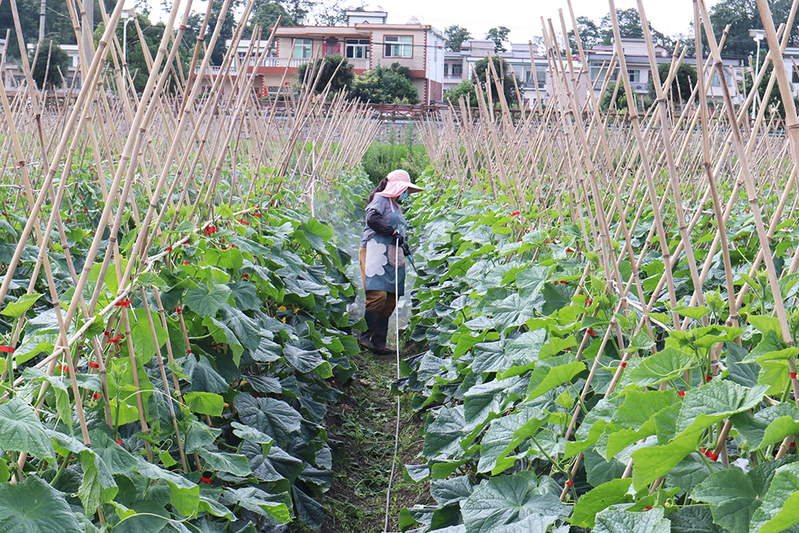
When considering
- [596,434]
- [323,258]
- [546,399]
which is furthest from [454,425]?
[323,258]

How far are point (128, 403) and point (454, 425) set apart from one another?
4.82ft

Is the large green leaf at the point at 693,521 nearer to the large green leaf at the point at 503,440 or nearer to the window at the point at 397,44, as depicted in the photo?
the large green leaf at the point at 503,440

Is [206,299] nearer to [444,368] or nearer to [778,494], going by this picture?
[778,494]

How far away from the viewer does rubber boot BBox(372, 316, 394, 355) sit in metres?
5.93


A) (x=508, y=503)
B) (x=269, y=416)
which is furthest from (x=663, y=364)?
(x=269, y=416)

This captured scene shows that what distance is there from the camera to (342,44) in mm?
45500

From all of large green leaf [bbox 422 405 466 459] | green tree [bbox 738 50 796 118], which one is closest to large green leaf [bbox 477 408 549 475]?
large green leaf [bbox 422 405 466 459]

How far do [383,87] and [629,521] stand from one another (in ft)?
108

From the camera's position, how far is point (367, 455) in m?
4.06

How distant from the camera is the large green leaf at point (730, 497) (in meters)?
1.12

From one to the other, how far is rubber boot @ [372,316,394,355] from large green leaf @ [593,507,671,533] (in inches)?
183

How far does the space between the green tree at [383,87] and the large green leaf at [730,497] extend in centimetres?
2982

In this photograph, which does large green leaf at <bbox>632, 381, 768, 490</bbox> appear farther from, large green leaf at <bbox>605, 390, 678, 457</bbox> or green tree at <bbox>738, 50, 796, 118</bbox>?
green tree at <bbox>738, 50, 796, 118</bbox>

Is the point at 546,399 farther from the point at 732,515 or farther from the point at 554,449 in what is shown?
the point at 732,515
